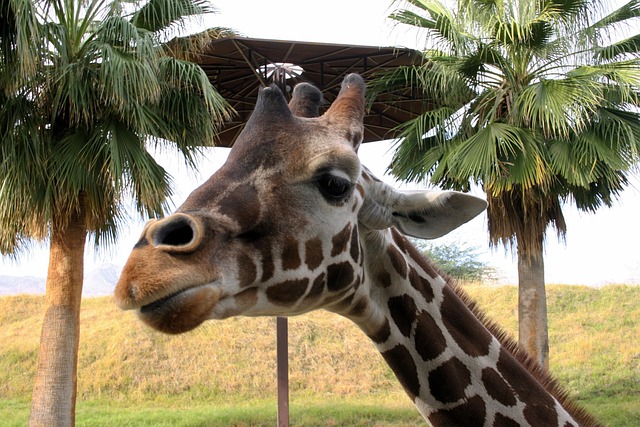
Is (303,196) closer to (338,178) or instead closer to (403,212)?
(338,178)

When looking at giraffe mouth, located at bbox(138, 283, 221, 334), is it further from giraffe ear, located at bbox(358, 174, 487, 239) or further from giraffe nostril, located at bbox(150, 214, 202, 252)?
giraffe ear, located at bbox(358, 174, 487, 239)

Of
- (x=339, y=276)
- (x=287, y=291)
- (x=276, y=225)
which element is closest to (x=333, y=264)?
(x=339, y=276)


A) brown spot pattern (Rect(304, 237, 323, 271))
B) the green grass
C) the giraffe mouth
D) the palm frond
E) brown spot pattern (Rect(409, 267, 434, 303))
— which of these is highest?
the palm frond

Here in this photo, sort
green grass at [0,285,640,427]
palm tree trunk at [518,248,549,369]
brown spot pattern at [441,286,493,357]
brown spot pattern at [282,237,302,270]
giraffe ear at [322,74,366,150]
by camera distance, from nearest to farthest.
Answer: brown spot pattern at [282,237,302,270] < giraffe ear at [322,74,366,150] < brown spot pattern at [441,286,493,357] < palm tree trunk at [518,248,549,369] < green grass at [0,285,640,427]

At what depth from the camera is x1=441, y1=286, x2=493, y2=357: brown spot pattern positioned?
2.78 m

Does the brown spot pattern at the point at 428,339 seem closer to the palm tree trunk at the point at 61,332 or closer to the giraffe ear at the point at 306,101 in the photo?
the giraffe ear at the point at 306,101

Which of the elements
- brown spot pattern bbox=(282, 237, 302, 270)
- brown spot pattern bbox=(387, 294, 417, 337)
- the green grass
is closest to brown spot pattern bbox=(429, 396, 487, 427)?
brown spot pattern bbox=(387, 294, 417, 337)

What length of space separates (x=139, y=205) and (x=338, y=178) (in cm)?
796

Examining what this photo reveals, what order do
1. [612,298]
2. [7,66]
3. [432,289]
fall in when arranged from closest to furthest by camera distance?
[432,289] < [7,66] < [612,298]

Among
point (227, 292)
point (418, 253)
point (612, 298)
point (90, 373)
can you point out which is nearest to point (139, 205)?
point (418, 253)

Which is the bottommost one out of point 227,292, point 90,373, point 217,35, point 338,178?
point 90,373

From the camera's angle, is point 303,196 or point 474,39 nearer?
point 303,196

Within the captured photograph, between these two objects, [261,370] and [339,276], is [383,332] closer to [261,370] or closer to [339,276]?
[339,276]

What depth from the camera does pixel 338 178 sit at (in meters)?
2.29
